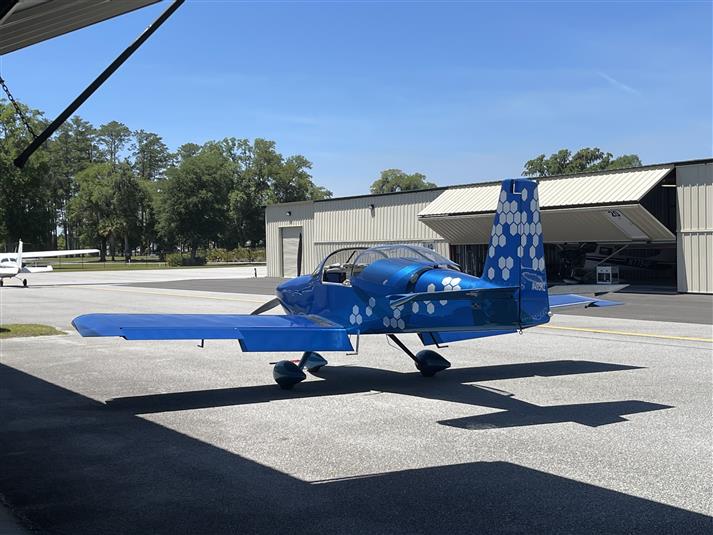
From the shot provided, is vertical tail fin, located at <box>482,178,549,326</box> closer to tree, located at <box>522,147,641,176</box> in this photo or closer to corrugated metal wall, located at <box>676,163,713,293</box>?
corrugated metal wall, located at <box>676,163,713,293</box>

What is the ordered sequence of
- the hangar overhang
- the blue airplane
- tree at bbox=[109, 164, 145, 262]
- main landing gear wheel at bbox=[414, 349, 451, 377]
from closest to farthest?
the blue airplane → main landing gear wheel at bbox=[414, 349, 451, 377] → the hangar overhang → tree at bbox=[109, 164, 145, 262]

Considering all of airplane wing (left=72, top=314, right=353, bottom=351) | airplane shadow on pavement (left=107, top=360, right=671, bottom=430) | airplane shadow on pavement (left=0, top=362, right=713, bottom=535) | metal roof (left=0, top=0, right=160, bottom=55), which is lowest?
airplane shadow on pavement (left=0, top=362, right=713, bottom=535)

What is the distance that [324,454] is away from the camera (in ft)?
20.7

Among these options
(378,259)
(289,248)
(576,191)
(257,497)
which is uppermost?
(576,191)

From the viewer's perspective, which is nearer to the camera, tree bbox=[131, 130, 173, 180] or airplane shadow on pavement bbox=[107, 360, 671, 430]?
airplane shadow on pavement bbox=[107, 360, 671, 430]

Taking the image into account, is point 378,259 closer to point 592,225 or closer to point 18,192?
point 592,225

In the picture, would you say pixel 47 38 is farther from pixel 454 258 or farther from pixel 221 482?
pixel 454 258

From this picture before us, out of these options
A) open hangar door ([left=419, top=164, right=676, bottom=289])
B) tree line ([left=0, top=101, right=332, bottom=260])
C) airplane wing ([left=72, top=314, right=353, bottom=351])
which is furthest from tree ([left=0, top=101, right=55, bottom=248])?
airplane wing ([left=72, top=314, right=353, bottom=351])

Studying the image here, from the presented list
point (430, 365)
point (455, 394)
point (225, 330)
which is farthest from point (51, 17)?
point (430, 365)

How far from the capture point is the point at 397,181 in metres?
143

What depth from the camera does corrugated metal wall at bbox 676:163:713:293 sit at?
25.9 m

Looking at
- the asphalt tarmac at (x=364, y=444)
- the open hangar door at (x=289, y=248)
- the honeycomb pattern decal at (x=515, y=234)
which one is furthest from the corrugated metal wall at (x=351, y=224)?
the honeycomb pattern decal at (x=515, y=234)

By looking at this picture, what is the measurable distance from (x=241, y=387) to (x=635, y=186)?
22.3 m

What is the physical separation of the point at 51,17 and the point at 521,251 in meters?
5.63
